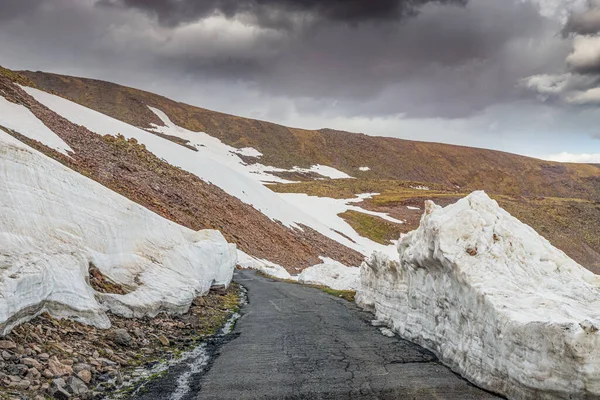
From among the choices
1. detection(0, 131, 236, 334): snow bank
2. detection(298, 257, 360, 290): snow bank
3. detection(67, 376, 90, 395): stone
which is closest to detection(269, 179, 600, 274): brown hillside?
detection(298, 257, 360, 290): snow bank

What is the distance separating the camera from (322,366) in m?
10.6

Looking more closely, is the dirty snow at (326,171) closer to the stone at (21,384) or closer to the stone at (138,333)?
the stone at (138,333)

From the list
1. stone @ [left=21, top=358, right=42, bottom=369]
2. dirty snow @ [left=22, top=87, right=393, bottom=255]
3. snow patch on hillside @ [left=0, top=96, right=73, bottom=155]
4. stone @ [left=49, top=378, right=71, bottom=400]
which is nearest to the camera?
stone @ [left=49, top=378, right=71, bottom=400]

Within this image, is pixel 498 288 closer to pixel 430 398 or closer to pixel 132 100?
pixel 430 398

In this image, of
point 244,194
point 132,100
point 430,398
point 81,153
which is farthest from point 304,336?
point 132,100

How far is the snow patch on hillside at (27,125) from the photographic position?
29722mm

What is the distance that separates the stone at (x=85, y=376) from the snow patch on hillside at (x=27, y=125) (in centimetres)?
2535

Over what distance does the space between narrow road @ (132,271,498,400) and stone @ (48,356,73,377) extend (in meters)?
2.42

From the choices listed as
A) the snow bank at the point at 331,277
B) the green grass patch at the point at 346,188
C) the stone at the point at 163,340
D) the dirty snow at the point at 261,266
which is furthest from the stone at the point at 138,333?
the green grass patch at the point at 346,188

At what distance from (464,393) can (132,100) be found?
20352cm

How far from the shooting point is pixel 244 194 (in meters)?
60.5

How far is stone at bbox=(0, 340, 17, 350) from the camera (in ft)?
27.2

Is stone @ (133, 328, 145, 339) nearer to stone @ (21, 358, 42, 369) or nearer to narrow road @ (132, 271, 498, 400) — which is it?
narrow road @ (132, 271, 498, 400)

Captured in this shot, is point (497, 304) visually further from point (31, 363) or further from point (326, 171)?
point (326, 171)
